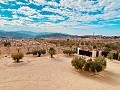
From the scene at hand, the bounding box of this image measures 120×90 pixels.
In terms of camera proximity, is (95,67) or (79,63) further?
(79,63)

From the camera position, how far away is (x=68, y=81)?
71.3 feet

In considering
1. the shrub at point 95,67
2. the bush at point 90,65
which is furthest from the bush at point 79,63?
the shrub at point 95,67

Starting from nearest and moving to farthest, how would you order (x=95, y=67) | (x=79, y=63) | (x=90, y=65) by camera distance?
(x=95, y=67)
(x=90, y=65)
(x=79, y=63)

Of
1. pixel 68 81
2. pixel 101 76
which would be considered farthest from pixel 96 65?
pixel 68 81

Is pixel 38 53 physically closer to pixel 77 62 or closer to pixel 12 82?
pixel 77 62

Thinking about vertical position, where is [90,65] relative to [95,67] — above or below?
above

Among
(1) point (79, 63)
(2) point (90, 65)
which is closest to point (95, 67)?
(2) point (90, 65)

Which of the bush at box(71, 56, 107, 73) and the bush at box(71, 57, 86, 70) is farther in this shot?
the bush at box(71, 57, 86, 70)

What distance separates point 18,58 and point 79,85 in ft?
61.6

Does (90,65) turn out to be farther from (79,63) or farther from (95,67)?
(79,63)

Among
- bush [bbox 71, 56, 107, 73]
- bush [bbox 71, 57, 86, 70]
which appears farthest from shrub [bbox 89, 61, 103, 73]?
bush [bbox 71, 57, 86, 70]

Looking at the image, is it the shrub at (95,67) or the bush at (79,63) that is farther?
the bush at (79,63)

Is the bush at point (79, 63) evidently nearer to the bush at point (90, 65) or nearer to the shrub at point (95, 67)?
the bush at point (90, 65)

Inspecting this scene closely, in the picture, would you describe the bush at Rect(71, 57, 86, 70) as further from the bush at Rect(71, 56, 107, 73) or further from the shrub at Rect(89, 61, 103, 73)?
the shrub at Rect(89, 61, 103, 73)
